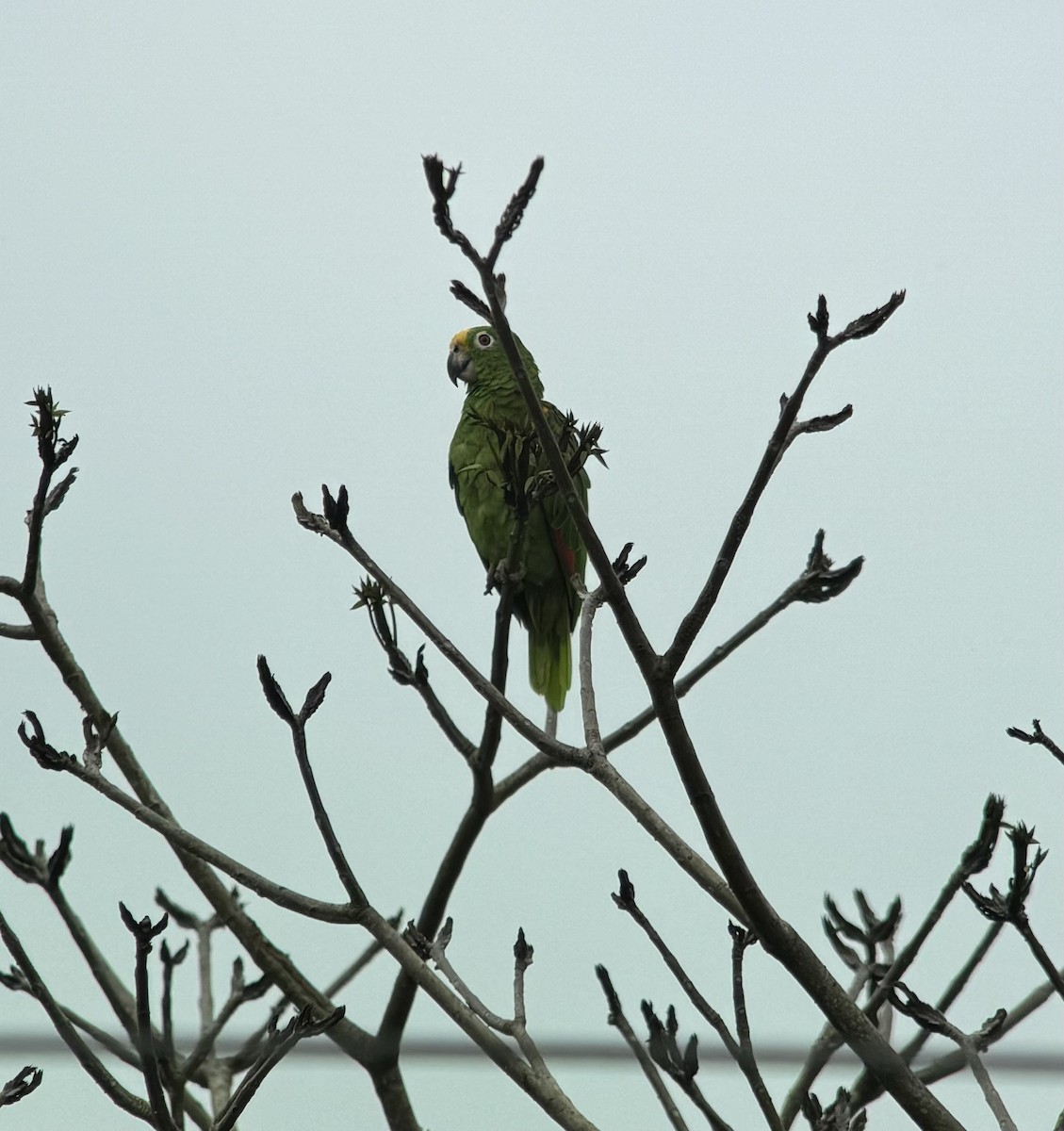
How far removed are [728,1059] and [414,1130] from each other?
1.07m

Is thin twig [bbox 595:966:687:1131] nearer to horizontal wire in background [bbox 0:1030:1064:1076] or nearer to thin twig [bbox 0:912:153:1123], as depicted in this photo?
horizontal wire in background [bbox 0:1030:1064:1076]

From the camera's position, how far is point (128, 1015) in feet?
8.59

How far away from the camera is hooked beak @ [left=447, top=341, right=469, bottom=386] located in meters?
5.43

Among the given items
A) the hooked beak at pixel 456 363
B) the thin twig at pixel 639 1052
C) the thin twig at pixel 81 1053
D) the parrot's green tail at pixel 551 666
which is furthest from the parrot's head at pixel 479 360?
the thin twig at pixel 81 1053

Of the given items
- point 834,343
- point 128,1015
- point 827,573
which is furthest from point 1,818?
point 834,343

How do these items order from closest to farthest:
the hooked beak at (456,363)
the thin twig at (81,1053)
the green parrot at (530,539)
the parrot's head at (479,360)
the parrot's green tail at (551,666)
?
the thin twig at (81,1053), the green parrot at (530,539), the parrot's green tail at (551,666), the parrot's head at (479,360), the hooked beak at (456,363)

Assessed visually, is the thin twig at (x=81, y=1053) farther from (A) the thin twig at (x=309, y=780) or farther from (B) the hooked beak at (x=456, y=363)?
(B) the hooked beak at (x=456, y=363)

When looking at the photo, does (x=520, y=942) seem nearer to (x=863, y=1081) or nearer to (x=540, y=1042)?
(x=540, y=1042)

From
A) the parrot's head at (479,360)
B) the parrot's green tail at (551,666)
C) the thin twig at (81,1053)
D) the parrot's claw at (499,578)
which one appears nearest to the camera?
the thin twig at (81,1053)

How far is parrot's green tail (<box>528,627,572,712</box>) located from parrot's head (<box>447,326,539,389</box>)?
115 centimetres

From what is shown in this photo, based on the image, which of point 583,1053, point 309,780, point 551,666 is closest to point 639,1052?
point 583,1053

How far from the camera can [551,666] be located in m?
4.80

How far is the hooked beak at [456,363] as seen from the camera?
5.43m

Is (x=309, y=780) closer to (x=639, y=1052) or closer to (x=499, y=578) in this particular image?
(x=639, y=1052)
